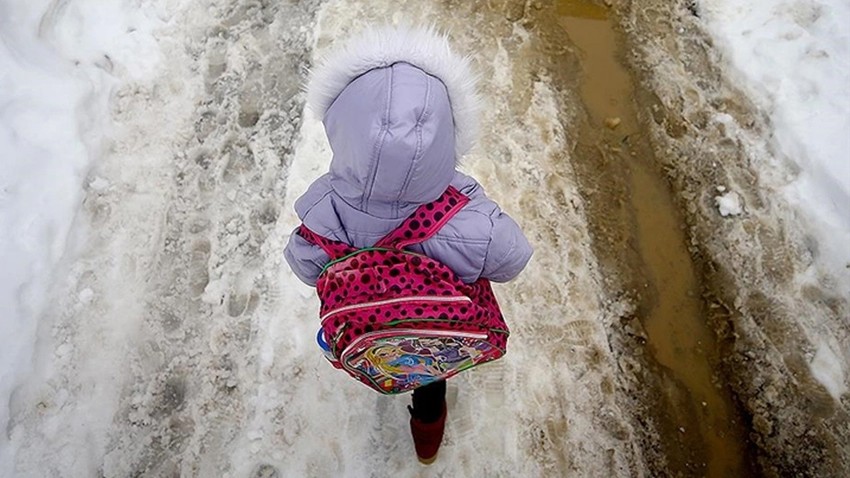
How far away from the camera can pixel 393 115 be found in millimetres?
1646

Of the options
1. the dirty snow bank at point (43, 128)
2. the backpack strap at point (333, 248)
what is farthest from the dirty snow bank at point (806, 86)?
the dirty snow bank at point (43, 128)

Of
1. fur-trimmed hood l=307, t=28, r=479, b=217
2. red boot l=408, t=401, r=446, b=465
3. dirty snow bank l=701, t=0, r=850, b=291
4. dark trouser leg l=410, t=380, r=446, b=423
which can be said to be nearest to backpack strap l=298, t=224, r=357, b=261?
fur-trimmed hood l=307, t=28, r=479, b=217

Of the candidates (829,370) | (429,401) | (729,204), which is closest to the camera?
(429,401)

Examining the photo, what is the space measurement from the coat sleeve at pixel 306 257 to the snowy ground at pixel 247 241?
111cm

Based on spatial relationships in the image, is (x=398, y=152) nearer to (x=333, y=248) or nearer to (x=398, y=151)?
(x=398, y=151)

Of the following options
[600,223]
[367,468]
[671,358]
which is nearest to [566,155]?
[600,223]

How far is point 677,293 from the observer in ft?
10.7

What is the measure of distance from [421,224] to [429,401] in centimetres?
96

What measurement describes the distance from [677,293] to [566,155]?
0.89 meters

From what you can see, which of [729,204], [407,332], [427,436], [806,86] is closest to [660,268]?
[729,204]

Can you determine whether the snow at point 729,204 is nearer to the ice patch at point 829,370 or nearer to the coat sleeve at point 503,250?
the ice patch at point 829,370

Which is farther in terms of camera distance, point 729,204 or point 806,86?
point 806,86

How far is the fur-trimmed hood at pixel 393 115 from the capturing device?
1664 mm

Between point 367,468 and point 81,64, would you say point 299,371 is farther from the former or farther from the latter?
point 81,64
